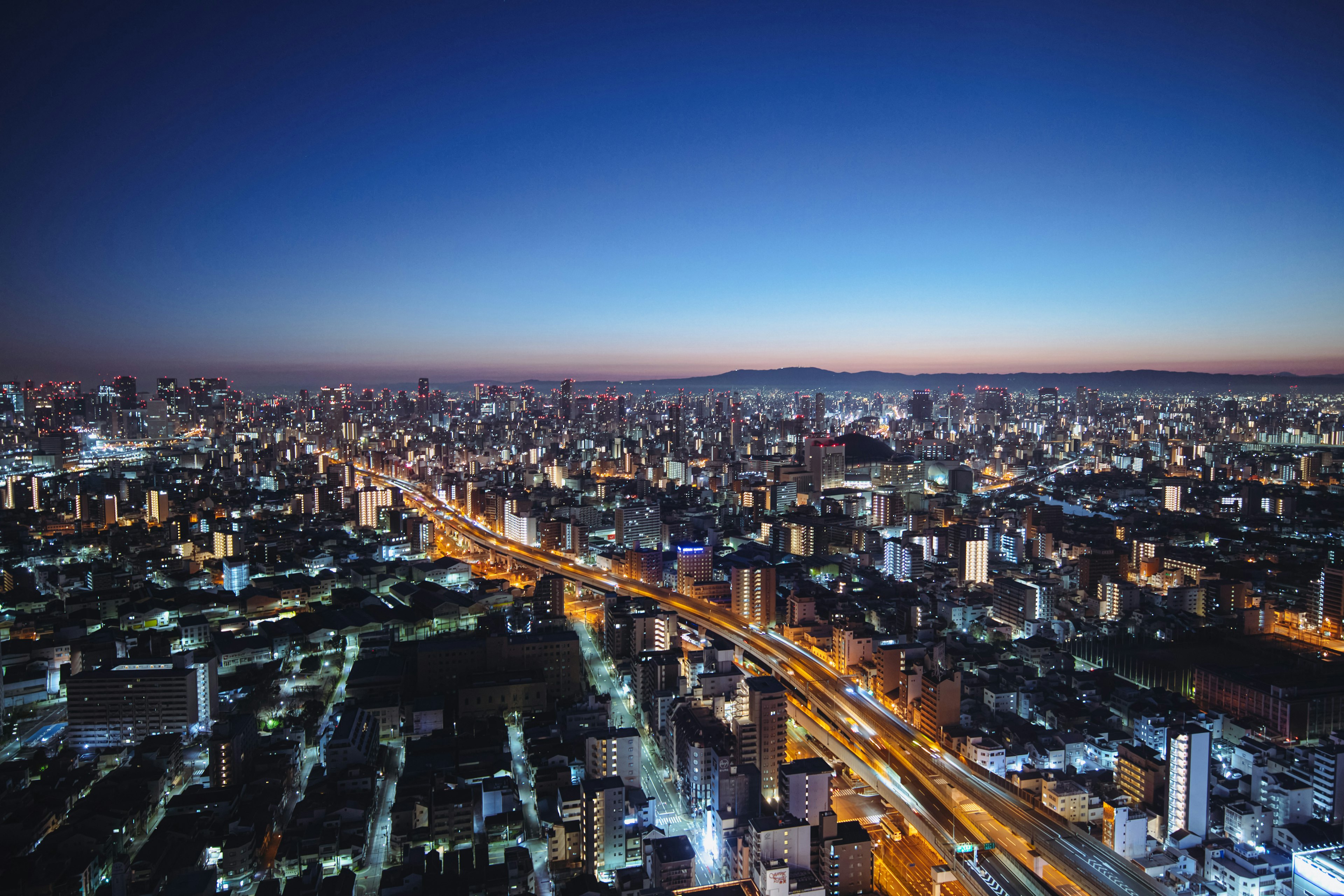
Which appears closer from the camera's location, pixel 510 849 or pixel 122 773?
pixel 510 849

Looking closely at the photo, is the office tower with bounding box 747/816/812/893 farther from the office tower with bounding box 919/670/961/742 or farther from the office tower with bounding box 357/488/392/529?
the office tower with bounding box 357/488/392/529

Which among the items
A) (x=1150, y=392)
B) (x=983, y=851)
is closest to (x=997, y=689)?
(x=983, y=851)

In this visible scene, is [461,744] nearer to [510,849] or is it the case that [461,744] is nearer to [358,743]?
[358,743]

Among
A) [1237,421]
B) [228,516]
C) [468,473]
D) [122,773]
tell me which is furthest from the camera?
[1237,421]

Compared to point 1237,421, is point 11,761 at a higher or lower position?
lower

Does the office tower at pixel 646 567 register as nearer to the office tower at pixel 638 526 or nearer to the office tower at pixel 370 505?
the office tower at pixel 638 526

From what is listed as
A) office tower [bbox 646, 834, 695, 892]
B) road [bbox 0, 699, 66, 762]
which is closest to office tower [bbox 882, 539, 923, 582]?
office tower [bbox 646, 834, 695, 892]

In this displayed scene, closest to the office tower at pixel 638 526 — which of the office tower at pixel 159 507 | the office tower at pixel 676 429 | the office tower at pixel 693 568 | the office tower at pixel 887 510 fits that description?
the office tower at pixel 693 568

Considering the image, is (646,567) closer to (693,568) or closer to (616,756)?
(693,568)
